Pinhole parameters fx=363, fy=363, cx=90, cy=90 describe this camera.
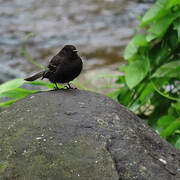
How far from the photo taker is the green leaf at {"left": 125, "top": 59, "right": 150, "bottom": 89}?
423 cm

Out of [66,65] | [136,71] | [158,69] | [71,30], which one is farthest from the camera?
[71,30]

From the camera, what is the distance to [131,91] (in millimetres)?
4527

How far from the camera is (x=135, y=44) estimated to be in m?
4.62

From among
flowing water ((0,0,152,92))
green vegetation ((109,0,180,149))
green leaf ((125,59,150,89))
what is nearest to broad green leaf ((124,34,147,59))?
green vegetation ((109,0,180,149))

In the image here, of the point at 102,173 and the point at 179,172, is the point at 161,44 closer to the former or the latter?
the point at 179,172

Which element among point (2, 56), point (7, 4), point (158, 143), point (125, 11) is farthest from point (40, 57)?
point (158, 143)

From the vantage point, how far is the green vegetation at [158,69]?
4141mm

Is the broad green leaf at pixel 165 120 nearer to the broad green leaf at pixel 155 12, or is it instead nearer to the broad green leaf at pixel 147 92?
the broad green leaf at pixel 147 92

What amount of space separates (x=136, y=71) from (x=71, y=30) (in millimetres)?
7803

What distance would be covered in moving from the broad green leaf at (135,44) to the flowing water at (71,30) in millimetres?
3389

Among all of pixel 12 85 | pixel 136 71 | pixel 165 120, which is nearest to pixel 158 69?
pixel 136 71

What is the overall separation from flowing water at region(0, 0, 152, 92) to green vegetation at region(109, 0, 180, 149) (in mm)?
3522

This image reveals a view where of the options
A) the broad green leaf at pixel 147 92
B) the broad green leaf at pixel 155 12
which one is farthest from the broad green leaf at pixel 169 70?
the broad green leaf at pixel 155 12

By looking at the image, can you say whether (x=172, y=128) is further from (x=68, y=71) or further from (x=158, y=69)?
(x=68, y=71)
